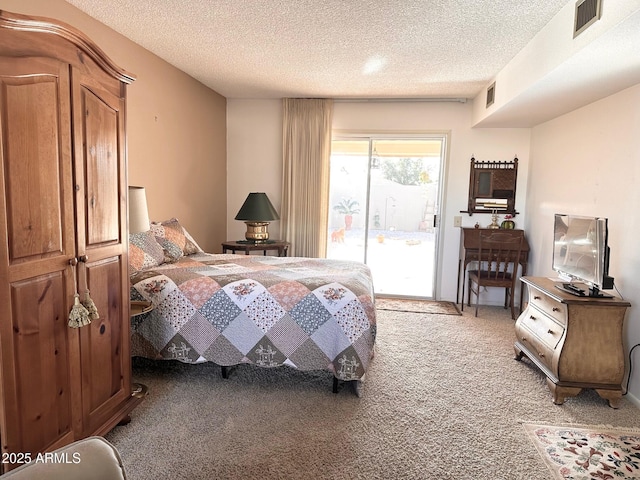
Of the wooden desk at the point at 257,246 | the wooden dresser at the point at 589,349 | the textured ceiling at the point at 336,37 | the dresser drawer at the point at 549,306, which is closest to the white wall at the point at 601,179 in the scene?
the wooden dresser at the point at 589,349

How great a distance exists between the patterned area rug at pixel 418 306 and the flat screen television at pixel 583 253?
1.73 metres

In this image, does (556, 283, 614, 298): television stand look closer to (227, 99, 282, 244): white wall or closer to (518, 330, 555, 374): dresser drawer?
(518, 330, 555, 374): dresser drawer

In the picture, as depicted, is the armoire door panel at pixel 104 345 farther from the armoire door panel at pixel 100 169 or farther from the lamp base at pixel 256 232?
the lamp base at pixel 256 232

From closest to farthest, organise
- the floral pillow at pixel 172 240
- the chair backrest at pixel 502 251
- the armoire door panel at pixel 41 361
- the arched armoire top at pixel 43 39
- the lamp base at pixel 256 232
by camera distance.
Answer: the arched armoire top at pixel 43 39 < the armoire door panel at pixel 41 361 < the floral pillow at pixel 172 240 < the chair backrest at pixel 502 251 < the lamp base at pixel 256 232

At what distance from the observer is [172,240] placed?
11.5 feet

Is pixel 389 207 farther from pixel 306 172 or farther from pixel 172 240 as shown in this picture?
pixel 172 240

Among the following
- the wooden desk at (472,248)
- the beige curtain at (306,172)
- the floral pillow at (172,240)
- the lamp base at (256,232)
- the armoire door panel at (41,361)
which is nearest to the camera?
the armoire door panel at (41,361)

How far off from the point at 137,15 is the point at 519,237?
416cm

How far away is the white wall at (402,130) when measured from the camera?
4.94 meters

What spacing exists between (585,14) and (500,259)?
9.53 feet

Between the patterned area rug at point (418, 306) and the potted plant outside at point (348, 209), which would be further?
the potted plant outside at point (348, 209)

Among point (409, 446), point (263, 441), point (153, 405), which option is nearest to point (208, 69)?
point (153, 405)

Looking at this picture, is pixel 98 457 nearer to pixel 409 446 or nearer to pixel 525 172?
pixel 409 446

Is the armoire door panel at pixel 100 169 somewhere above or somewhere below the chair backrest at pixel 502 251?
above
